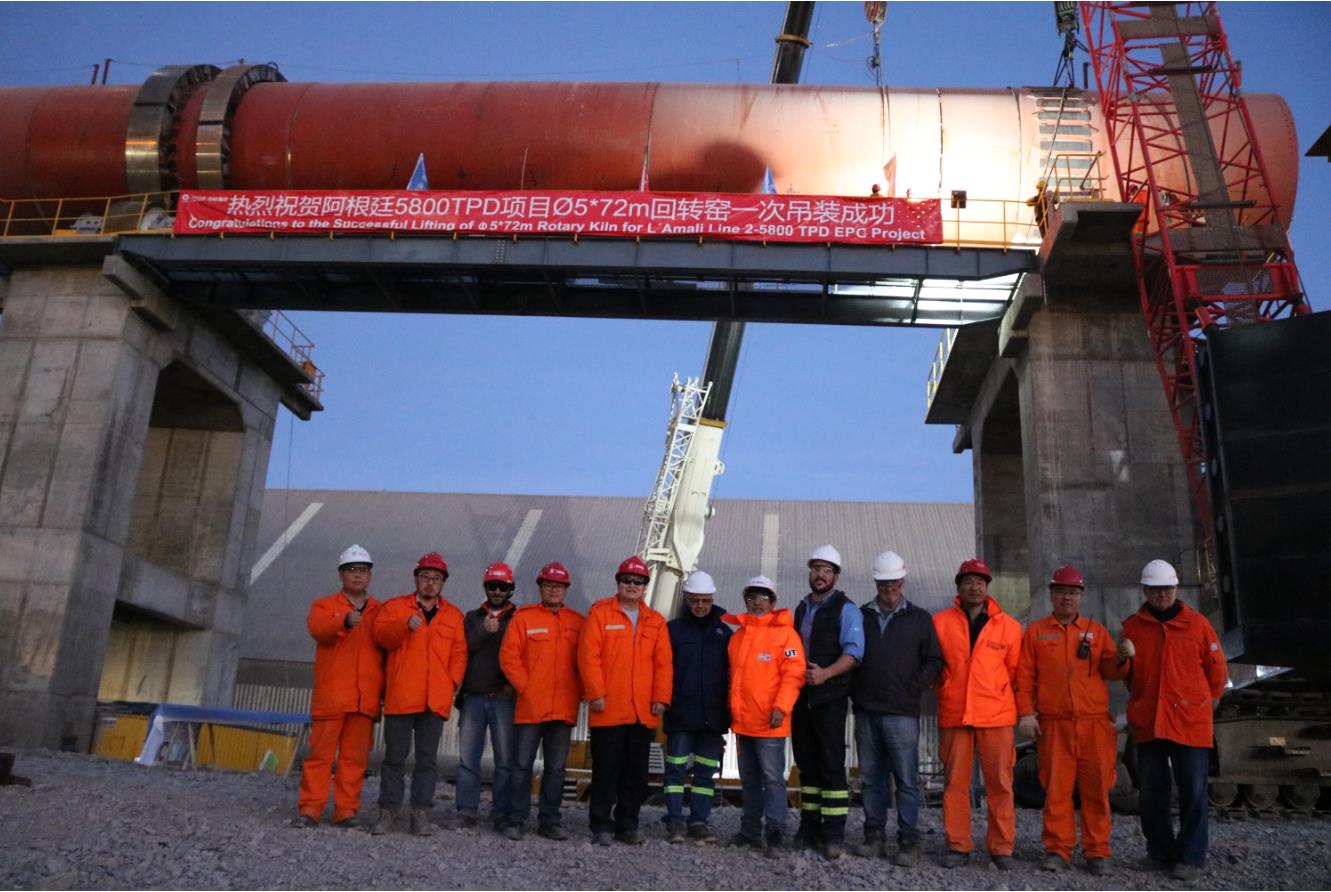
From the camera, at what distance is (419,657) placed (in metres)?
7.71

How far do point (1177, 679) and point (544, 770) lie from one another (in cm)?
410

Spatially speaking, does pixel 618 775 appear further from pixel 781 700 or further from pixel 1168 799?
pixel 1168 799

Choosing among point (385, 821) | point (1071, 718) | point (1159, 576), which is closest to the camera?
point (1071, 718)

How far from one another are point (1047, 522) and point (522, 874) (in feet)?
44.0


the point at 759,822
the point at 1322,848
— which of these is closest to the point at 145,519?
the point at 759,822

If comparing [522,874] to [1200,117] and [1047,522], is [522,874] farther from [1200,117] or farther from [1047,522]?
[1200,117]

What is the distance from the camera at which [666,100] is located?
20.9 metres

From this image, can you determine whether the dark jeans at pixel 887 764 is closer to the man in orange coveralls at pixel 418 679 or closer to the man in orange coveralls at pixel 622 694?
the man in orange coveralls at pixel 622 694

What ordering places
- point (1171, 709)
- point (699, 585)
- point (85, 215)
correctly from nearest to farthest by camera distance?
point (1171, 709) → point (699, 585) → point (85, 215)

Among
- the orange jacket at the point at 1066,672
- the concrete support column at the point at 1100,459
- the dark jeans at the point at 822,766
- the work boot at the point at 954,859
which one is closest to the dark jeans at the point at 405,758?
the dark jeans at the point at 822,766

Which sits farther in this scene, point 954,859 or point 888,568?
point 888,568

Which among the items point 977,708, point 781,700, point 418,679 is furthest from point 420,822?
point 977,708

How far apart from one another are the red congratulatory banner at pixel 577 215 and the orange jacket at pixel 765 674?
12243mm

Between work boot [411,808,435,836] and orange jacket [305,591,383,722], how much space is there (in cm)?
77
